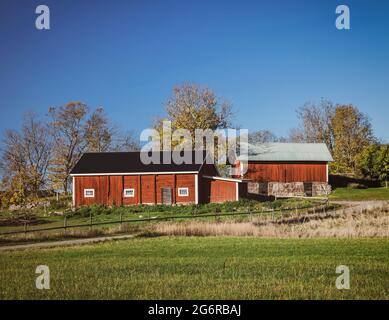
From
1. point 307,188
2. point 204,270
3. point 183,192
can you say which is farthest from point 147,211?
point 204,270

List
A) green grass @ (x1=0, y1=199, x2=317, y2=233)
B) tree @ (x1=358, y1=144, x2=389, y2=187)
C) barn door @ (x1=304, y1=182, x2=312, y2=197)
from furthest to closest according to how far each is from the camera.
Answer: tree @ (x1=358, y1=144, x2=389, y2=187), barn door @ (x1=304, y1=182, x2=312, y2=197), green grass @ (x1=0, y1=199, x2=317, y2=233)

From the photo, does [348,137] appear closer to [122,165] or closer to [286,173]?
[286,173]

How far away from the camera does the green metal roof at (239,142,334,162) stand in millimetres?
54562

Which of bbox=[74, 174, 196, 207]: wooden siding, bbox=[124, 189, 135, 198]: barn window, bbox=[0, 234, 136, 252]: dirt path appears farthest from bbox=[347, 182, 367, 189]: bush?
bbox=[0, 234, 136, 252]: dirt path

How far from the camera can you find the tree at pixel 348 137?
219ft

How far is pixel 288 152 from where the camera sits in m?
55.7

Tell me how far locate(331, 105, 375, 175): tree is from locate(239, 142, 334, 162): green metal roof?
35.5ft

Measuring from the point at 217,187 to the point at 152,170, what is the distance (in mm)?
6219

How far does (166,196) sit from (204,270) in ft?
101

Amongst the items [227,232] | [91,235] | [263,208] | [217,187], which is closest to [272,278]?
[227,232]

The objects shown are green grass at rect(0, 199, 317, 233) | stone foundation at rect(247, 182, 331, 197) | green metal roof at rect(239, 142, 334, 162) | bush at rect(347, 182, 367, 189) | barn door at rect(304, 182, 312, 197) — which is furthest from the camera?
bush at rect(347, 182, 367, 189)

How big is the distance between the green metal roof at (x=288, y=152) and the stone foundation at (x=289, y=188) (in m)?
2.76

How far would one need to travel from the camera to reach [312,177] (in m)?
54.2

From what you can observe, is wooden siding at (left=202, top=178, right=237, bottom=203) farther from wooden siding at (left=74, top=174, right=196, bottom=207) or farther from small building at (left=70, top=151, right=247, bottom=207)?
wooden siding at (left=74, top=174, right=196, bottom=207)
